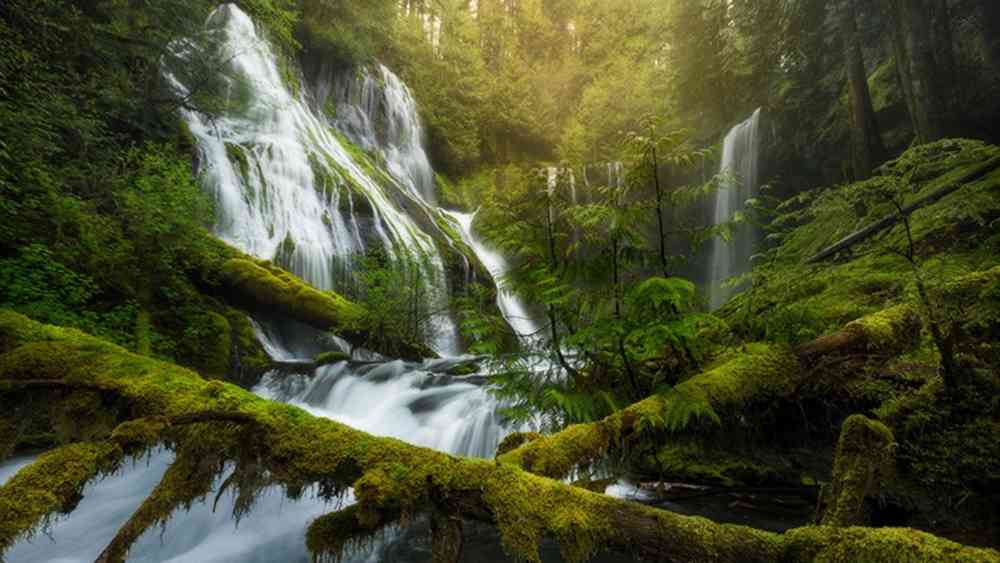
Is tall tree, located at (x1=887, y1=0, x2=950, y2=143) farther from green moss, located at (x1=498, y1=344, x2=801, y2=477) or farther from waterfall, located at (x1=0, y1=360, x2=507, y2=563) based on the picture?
waterfall, located at (x1=0, y1=360, x2=507, y2=563)

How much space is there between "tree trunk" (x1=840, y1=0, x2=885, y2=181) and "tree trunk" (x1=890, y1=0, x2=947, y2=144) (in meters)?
0.81

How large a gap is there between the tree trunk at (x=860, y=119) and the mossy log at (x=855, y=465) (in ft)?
30.3

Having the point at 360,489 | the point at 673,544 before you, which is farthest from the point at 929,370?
the point at 360,489

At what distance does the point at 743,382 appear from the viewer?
9.37ft

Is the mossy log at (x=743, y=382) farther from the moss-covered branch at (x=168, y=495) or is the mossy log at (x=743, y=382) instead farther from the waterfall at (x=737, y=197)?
the waterfall at (x=737, y=197)

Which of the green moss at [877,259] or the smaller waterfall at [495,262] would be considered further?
the smaller waterfall at [495,262]

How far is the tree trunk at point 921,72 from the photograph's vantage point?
305 inches

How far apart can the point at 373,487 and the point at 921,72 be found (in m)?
10.8

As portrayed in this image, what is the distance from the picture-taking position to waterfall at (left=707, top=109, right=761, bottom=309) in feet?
46.8

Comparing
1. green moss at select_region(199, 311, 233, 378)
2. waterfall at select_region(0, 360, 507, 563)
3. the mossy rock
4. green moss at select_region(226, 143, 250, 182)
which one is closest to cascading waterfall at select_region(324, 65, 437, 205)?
green moss at select_region(226, 143, 250, 182)

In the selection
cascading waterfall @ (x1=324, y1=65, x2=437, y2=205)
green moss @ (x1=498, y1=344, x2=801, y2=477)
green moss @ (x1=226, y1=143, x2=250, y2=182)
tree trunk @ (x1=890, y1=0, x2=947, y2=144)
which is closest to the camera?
green moss @ (x1=498, y1=344, x2=801, y2=477)

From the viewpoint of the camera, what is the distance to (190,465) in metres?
1.67

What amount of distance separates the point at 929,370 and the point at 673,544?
286 cm

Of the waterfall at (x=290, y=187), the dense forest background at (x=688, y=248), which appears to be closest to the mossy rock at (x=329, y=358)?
the dense forest background at (x=688, y=248)
